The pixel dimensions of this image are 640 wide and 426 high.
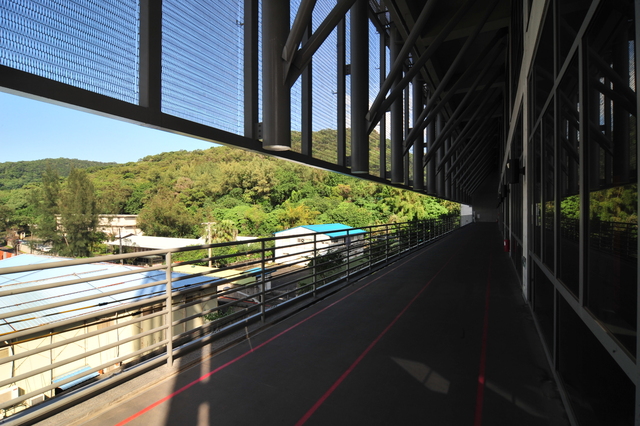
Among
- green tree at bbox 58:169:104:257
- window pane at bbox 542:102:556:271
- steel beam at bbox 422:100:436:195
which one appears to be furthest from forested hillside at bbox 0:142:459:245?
window pane at bbox 542:102:556:271

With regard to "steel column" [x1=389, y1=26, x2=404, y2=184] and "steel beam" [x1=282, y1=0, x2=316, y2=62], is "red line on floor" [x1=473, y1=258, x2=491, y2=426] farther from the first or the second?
"steel column" [x1=389, y1=26, x2=404, y2=184]

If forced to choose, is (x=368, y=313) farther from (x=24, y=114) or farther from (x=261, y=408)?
(x=24, y=114)

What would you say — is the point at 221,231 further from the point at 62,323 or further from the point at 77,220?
the point at 62,323

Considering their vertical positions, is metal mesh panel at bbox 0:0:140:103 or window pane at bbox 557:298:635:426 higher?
metal mesh panel at bbox 0:0:140:103

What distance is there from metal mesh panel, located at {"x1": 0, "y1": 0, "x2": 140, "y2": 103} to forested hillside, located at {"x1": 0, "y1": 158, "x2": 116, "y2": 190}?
235 ft

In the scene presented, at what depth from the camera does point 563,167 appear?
122 inches

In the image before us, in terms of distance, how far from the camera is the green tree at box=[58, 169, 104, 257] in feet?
207

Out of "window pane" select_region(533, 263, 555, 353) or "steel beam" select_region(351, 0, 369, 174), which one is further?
"steel beam" select_region(351, 0, 369, 174)

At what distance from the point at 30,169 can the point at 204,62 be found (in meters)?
77.4

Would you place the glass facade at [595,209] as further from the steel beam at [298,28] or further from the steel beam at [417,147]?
the steel beam at [417,147]

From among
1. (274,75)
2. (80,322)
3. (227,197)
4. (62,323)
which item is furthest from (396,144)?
(227,197)

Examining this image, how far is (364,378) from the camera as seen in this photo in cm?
359

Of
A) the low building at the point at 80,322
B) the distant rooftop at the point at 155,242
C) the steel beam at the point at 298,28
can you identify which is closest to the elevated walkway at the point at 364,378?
the low building at the point at 80,322

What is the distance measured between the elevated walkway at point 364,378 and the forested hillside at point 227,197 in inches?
1896
